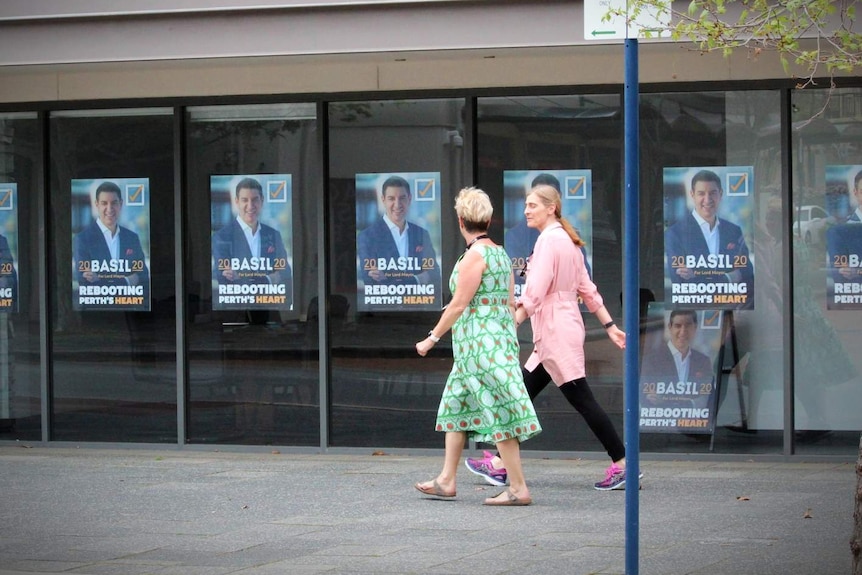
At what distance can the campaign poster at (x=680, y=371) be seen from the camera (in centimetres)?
Result: 1048

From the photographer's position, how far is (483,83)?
35.3 ft

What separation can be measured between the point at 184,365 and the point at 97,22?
9.41 feet

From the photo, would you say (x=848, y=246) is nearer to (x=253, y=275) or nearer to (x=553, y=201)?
(x=553, y=201)

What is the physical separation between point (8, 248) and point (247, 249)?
85.3 inches

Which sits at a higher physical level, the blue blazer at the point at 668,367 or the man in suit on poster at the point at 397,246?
the man in suit on poster at the point at 397,246

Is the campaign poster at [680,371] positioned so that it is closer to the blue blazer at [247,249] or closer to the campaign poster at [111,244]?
the blue blazer at [247,249]

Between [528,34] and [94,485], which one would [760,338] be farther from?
[94,485]

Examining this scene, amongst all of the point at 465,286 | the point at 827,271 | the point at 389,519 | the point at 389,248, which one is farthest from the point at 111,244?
the point at 827,271

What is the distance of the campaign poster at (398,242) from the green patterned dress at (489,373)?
2.36 metres

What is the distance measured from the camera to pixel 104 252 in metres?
11.6

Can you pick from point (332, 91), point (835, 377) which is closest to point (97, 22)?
point (332, 91)

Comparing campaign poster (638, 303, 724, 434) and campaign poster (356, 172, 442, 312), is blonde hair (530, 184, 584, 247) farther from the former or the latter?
campaign poster (356, 172, 442, 312)

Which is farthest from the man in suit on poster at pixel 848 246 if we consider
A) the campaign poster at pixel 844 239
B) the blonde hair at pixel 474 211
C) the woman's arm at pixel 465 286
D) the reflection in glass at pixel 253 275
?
the reflection in glass at pixel 253 275

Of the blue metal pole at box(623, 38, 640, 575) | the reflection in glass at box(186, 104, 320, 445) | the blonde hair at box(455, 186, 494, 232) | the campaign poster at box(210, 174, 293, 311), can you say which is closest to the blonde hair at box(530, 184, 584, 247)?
the blonde hair at box(455, 186, 494, 232)
